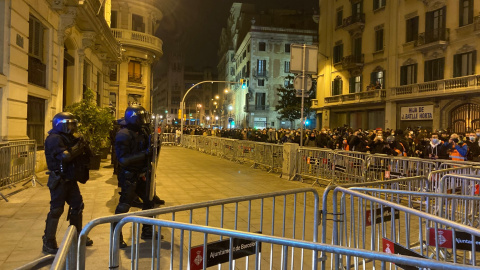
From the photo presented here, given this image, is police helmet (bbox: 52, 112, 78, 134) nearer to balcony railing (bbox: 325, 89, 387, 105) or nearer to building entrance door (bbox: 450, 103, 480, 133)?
building entrance door (bbox: 450, 103, 480, 133)

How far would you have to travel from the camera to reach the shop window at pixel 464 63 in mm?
23656

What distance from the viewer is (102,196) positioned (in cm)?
888

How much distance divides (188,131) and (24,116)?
29047 millimetres

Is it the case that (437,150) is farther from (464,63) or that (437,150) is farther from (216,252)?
(464,63)

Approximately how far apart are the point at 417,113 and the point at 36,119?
25.0 m

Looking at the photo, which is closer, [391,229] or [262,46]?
[391,229]

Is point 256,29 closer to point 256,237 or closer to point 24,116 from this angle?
point 24,116

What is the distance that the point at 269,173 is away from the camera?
14.1 meters

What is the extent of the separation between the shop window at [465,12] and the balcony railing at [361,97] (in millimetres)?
7495

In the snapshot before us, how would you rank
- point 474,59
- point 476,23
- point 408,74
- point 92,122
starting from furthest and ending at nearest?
point 408,74
point 474,59
point 476,23
point 92,122

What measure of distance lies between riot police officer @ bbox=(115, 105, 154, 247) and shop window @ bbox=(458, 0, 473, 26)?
2530 centimetres

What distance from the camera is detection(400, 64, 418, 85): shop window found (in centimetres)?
2823

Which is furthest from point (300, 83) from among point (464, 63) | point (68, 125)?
point (464, 63)

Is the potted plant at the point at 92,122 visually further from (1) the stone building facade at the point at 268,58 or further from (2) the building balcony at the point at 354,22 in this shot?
A: (1) the stone building facade at the point at 268,58
